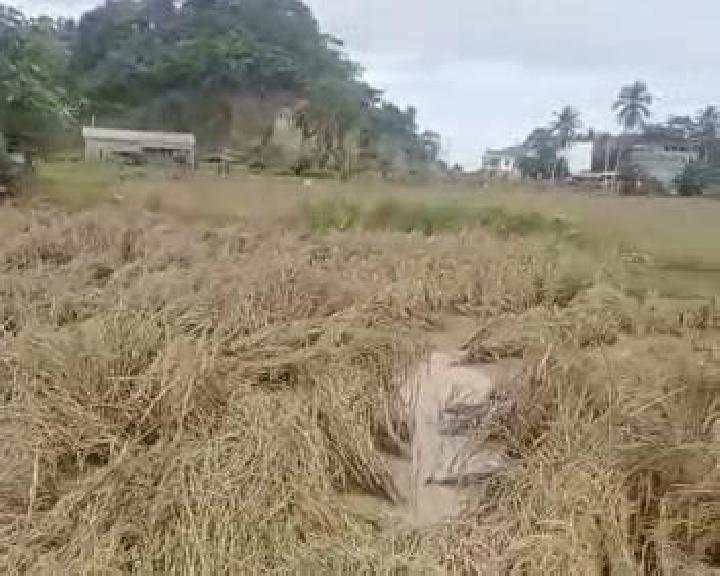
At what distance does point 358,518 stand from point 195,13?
23.6 m

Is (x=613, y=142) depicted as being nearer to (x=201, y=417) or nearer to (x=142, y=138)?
(x=142, y=138)

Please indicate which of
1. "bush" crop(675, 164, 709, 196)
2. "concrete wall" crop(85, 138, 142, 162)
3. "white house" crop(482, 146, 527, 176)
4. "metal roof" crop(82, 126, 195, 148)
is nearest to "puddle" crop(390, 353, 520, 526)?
"bush" crop(675, 164, 709, 196)

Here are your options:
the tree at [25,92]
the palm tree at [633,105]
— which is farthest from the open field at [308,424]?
the palm tree at [633,105]

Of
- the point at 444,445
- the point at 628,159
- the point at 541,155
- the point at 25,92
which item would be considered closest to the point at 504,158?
the point at 541,155

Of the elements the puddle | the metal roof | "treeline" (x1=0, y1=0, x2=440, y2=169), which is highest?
"treeline" (x1=0, y1=0, x2=440, y2=169)

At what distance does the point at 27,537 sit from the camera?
2635mm

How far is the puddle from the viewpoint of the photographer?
324 centimetres

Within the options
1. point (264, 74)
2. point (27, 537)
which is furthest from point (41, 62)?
point (264, 74)

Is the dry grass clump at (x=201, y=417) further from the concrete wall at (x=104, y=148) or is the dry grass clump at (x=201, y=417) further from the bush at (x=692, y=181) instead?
the concrete wall at (x=104, y=148)

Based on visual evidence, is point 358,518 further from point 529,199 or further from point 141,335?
point 529,199

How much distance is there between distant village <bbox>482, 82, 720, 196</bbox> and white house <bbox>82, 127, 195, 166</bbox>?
5272mm

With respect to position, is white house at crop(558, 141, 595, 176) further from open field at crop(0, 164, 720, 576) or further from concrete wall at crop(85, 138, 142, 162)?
open field at crop(0, 164, 720, 576)

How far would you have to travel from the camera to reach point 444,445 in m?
3.57

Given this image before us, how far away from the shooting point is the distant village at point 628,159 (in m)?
12.1
